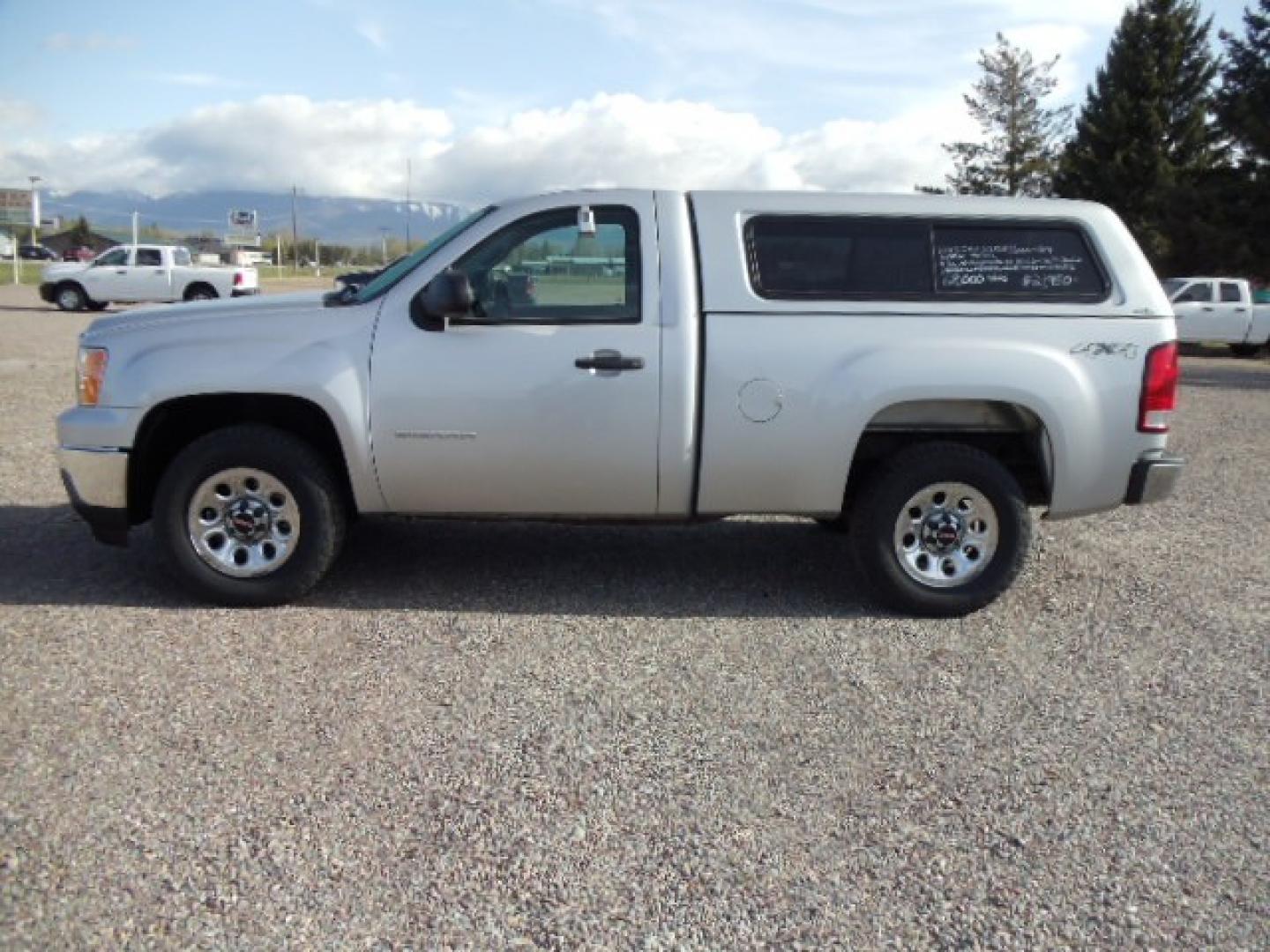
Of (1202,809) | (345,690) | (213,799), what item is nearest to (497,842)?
(213,799)

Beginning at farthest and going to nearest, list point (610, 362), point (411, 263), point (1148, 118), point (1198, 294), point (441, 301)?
point (1148, 118)
point (1198, 294)
point (411, 263)
point (610, 362)
point (441, 301)

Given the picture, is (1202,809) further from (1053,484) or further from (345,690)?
(345,690)

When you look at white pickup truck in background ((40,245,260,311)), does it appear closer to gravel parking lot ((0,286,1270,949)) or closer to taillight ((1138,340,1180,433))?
gravel parking lot ((0,286,1270,949))

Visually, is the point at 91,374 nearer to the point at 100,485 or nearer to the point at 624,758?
the point at 100,485

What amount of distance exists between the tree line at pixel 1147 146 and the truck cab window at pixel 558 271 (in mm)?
27385

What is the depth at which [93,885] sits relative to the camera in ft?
8.82

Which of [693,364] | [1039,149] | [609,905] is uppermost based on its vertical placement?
[1039,149]

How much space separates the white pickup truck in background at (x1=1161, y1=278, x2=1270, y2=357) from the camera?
23.5 m

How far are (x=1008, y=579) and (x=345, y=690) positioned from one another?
122 inches

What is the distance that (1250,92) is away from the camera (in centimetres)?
2534

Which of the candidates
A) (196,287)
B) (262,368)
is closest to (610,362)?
(262,368)

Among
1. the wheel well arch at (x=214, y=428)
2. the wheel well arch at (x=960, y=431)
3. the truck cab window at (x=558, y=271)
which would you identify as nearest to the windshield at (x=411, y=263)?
the truck cab window at (x=558, y=271)

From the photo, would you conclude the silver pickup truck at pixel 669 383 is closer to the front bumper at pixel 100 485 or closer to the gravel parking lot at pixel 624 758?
the front bumper at pixel 100 485

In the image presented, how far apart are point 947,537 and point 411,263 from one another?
2876mm
